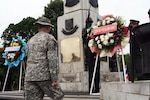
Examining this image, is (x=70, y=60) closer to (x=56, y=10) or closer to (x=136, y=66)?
(x=136, y=66)

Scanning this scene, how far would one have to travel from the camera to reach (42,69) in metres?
4.84

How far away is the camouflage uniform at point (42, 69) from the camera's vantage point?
4.77m

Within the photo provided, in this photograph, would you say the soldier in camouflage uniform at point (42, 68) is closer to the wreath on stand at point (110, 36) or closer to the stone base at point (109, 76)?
the wreath on stand at point (110, 36)

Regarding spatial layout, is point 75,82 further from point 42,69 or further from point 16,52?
point 42,69

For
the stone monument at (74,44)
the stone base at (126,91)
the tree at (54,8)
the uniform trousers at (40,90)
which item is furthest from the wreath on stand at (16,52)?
the tree at (54,8)

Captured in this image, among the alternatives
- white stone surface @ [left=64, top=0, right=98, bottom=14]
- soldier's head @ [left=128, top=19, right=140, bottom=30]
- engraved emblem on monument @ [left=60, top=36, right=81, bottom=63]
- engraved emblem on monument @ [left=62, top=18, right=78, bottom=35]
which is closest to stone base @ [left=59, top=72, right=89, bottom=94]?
engraved emblem on monument @ [left=60, top=36, right=81, bottom=63]

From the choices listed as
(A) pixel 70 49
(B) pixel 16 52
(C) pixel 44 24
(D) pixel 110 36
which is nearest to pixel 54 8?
(B) pixel 16 52

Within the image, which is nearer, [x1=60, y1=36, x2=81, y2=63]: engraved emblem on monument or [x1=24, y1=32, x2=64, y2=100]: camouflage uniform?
[x1=24, y1=32, x2=64, y2=100]: camouflage uniform

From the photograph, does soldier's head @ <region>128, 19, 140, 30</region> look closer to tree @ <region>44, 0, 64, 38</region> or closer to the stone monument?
the stone monument

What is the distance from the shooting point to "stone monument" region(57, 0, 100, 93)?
431 inches

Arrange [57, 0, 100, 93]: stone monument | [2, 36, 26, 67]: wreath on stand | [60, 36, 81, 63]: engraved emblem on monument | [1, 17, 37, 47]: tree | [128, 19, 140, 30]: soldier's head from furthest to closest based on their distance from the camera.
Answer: [1, 17, 37, 47]: tree
[2, 36, 26, 67]: wreath on stand
[60, 36, 81, 63]: engraved emblem on monument
[57, 0, 100, 93]: stone monument
[128, 19, 140, 30]: soldier's head

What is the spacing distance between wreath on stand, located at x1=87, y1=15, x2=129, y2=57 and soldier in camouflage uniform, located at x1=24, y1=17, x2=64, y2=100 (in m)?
3.76

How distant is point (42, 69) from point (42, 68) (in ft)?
0.05

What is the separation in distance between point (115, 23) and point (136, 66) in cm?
368
